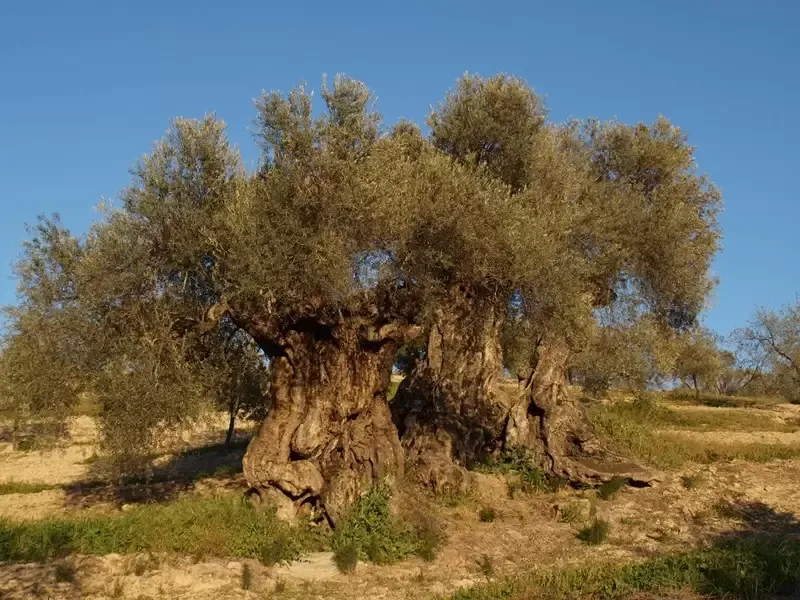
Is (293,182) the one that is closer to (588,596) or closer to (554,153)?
(554,153)

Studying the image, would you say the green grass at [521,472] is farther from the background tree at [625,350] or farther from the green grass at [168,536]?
the green grass at [168,536]

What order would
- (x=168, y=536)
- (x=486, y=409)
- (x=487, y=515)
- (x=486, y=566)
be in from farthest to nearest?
1. (x=486, y=409)
2. (x=487, y=515)
3. (x=168, y=536)
4. (x=486, y=566)

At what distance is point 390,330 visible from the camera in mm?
15992

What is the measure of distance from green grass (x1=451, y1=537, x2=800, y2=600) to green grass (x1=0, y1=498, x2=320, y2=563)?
434 cm

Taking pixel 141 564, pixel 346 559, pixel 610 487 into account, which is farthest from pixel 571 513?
pixel 141 564

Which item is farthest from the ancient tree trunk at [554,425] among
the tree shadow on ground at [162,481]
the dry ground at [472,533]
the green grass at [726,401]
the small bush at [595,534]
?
the green grass at [726,401]

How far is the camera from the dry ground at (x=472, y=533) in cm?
1219

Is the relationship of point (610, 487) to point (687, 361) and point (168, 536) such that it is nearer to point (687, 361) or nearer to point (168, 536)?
point (168, 536)

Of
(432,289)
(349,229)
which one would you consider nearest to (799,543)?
(432,289)

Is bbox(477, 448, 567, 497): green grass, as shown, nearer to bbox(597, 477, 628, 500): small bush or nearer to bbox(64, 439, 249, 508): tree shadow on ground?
bbox(597, 477, 628, 500): small bush

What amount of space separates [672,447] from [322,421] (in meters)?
12.4

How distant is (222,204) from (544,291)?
23.6ft

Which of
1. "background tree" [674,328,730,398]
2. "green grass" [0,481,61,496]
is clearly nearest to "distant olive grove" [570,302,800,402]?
"background tree" [674,328,730,398]

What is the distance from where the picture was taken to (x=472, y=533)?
15.7 m
